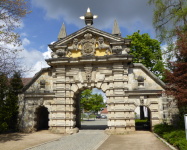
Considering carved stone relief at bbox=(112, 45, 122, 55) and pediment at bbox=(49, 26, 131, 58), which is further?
A: pediment at bbox=(49, 26, 131, 58)

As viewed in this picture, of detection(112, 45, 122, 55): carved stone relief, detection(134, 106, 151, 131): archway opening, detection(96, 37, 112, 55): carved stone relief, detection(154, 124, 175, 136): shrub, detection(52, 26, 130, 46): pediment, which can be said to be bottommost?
detection(134, 106, 151, 131): archway opening

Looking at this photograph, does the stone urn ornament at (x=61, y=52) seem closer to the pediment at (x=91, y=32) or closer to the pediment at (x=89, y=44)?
the pediment at (x=89, y=44)

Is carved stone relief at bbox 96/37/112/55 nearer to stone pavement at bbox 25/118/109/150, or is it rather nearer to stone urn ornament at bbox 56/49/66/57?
stone urn ornament at bbox 56/49/66/57

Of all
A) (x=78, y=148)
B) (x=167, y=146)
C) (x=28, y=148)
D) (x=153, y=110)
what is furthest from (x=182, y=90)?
(x=28, y=148)

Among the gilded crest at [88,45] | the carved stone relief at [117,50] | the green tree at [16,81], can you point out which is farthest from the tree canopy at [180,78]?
the green tree at [16,81]

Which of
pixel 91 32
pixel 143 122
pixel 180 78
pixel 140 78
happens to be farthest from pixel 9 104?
pixel 143 122

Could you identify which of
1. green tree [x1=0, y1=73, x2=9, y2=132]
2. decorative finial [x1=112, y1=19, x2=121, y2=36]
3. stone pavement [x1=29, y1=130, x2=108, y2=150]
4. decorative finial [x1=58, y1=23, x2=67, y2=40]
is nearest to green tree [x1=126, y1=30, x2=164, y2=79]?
decorative finial [x1=112, y1=19, x2=121, y2=36]

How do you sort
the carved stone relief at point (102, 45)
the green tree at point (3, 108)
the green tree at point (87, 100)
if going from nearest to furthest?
the green tree at point (3, 108)
the carved stone relief at point (102, 45)
the green tree at point (87, 100)

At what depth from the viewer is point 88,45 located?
647 inches

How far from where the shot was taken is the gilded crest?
1631 cm

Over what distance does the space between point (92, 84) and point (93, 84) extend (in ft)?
0.31

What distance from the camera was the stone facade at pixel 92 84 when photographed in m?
15.3

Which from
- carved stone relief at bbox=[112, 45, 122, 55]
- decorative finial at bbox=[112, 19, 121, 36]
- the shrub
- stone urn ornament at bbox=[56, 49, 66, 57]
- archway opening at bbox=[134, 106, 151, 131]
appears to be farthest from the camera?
archway opening at bbox=[134, 106, 151, 131]

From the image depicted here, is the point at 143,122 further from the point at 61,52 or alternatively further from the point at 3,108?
the point at 3,108
